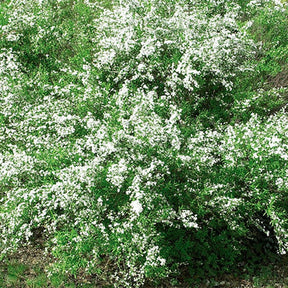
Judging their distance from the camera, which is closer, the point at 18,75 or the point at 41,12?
the point at 18,75

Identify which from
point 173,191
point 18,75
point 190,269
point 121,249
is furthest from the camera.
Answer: point 18,75

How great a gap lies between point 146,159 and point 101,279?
289 cm

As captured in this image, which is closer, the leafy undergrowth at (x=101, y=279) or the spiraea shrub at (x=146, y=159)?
the spiraea shrub at (x=146, y=159)

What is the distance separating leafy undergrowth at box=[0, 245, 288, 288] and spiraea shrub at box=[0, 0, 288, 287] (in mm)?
202

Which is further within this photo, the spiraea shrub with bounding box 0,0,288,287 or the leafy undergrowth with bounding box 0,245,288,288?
the leafy undergrowth with bounding box 0,245,288,288

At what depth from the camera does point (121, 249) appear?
551 cm

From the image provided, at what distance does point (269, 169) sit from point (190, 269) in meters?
2.81

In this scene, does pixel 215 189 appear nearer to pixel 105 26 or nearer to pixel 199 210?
pixel 199 210

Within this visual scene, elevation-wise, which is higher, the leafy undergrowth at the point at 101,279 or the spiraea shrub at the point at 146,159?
the spiraea shrub at the point at 146,159

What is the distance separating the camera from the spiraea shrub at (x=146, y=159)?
18.0 feet

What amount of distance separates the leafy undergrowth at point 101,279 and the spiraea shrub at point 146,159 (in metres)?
0.20

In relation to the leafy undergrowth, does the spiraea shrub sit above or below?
above

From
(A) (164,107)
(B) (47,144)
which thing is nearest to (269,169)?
(A) (164,107)

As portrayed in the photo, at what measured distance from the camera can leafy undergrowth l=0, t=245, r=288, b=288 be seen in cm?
642
